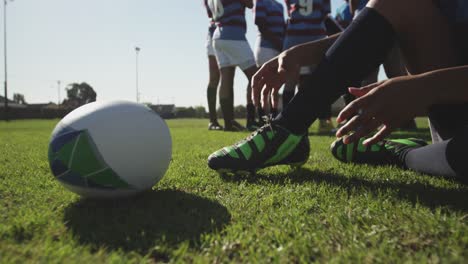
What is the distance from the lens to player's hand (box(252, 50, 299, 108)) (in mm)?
2061

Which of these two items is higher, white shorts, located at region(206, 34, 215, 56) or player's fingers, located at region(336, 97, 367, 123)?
white shorts, located at region(206, 34, 215, 56)

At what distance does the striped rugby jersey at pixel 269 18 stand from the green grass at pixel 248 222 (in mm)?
5429

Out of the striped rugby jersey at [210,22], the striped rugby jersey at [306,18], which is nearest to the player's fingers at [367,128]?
the striped rugby jersey at [306,18]

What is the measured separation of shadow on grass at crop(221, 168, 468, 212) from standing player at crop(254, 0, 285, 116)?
489 cm

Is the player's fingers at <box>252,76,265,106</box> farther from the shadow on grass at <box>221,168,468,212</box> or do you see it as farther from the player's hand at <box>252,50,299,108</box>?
the shadow on grass at <box>221,168,468,212</box>

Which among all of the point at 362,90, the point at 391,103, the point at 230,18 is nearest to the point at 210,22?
the point at 230,18

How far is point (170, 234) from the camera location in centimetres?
116

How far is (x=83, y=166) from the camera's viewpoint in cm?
153

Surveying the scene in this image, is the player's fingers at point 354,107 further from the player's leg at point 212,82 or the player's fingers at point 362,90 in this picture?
the player's leg at point 212,82

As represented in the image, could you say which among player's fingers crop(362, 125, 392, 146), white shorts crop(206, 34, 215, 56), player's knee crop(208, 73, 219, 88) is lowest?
player's fingers crop(362, 125, 392, 146)

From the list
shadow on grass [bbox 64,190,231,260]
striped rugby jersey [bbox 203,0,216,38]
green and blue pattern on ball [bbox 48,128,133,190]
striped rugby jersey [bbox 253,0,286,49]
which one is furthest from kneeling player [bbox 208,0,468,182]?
striped rugby jersey [bbox 203,0,216,38]

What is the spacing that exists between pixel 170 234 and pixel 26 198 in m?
0.93

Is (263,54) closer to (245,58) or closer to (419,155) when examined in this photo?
(245,58)

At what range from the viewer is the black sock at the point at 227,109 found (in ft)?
23.1
